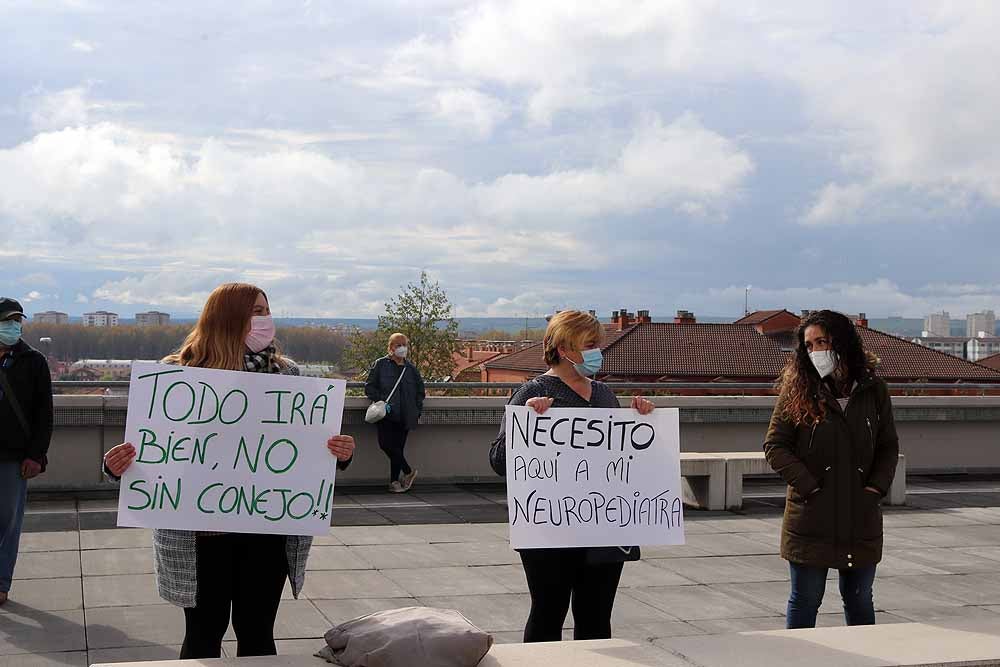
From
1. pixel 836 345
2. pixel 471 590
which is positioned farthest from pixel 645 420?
pixel 471 590

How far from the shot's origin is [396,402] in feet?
43.9

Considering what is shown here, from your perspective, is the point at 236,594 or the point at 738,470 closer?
the point at 236,594

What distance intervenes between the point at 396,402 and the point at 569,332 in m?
8.17

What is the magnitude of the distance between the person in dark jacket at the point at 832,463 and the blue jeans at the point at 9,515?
4812 mm

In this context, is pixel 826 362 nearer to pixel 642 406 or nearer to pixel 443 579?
pixel 642 406

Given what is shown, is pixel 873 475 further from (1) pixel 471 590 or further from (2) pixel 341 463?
(1) pixel 471 590

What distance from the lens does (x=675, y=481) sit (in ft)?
18.6

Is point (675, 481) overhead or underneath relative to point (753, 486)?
overhead

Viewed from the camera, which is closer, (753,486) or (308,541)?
(308,541)

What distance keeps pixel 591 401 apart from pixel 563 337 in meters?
0.38

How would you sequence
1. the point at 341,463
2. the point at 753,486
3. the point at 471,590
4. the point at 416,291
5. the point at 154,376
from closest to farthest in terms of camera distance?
1. the point at 154,376
2. the point at 341,463
3. the point at 471,590
4. the point at 753,486
5. the point at 416,291

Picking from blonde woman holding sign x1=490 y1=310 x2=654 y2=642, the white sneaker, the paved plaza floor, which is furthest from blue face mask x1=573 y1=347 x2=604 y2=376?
the white sneaker

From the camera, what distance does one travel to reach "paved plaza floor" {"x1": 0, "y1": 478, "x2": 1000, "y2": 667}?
6992 millimetres

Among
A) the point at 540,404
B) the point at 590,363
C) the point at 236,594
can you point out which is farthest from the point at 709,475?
the point at 236,594
